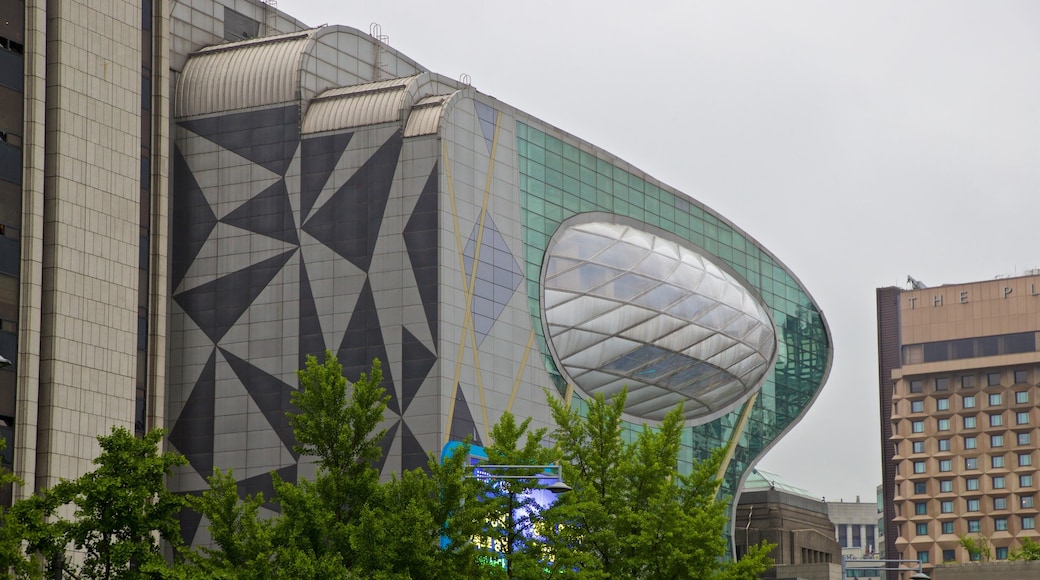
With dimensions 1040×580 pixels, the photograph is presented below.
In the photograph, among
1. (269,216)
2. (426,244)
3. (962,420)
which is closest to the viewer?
(426,244)

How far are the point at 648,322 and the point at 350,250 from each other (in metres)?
19.1

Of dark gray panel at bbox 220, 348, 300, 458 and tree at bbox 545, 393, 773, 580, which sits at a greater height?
dark gray panel at bbox 220, 348, 300, 458

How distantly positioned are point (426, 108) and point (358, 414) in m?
28.0

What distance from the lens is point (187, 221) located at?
7594cm

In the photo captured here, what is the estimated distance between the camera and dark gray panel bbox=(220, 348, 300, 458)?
7162 cm

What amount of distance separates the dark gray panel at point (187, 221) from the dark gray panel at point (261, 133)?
2265 millimetres

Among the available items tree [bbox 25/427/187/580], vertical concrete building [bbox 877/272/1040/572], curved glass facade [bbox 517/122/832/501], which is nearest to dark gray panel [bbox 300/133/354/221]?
curved glass facade [bbox 517/122/832/501]

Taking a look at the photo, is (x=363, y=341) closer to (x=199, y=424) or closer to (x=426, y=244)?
(x=426, y=244)

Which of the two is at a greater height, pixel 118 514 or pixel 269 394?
pixel 269 394

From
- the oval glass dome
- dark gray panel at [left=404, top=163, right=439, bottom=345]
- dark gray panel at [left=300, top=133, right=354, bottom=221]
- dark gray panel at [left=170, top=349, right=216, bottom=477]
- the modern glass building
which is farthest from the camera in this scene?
the oval glass dome

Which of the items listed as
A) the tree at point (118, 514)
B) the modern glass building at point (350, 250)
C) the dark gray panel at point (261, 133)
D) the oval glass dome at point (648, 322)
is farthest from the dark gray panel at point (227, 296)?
the tree at point (118, 514)

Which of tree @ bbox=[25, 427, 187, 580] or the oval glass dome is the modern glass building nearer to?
the oval glass dome

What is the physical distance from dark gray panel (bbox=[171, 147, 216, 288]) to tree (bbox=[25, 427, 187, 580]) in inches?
1179

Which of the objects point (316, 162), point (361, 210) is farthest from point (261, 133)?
point (361, 210)
